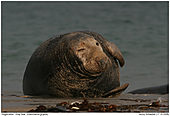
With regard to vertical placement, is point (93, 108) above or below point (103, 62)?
below

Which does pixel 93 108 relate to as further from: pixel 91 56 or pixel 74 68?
pixel 74 68

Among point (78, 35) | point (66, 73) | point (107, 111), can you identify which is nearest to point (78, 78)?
point (66, 73)

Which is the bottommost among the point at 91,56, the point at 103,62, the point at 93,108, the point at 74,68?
the point at 93,108

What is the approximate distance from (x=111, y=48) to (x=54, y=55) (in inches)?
44.4

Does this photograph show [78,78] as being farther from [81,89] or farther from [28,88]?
[28,88]

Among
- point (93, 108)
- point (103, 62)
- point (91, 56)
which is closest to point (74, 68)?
point (91, 56)

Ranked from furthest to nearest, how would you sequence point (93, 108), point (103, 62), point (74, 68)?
point (74, 68) < point (103, 62) < point (93, 108)

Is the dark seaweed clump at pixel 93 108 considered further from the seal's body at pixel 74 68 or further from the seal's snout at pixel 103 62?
the seal's body at pixel 74 68

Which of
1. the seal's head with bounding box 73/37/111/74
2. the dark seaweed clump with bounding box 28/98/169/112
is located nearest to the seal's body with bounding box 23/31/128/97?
the seal's head with bounding box 73/37/111/74

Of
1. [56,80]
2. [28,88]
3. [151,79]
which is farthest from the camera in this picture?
[151,79]

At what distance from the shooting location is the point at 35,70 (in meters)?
7.28

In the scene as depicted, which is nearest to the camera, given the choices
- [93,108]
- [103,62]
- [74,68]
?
[93,108]

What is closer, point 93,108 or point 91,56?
point 93,108

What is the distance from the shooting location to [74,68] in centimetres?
683
